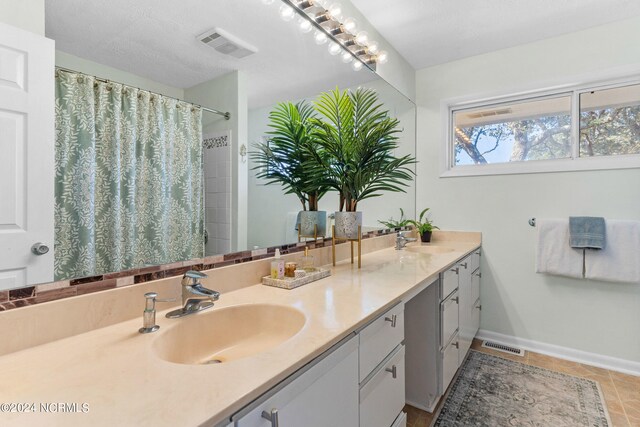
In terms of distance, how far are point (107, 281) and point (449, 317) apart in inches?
61.7

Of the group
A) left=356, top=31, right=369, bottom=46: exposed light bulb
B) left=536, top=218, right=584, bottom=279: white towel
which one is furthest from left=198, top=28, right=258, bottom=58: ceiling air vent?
left=536, top=218, right=584, bottom=279: white towel

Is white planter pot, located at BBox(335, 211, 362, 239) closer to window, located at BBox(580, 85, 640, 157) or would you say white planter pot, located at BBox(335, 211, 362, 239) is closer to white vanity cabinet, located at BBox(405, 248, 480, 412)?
white vanity cabinet, located at BBox(405, 248, 480, 412)

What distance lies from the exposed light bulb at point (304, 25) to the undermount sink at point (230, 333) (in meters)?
1.33

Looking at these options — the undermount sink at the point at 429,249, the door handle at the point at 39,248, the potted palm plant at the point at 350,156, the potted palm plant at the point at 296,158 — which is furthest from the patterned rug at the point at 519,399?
the door handle at the point at 39,248

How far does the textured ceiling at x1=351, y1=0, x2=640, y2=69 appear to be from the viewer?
5.98 ft

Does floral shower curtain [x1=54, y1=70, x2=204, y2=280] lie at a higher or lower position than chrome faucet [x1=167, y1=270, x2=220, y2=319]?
higher

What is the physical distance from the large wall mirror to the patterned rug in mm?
1267

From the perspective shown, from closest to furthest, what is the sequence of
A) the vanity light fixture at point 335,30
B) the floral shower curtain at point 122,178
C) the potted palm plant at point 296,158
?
the floral shower curtain at point 122,178
the potted palm plant at point 296,158
the vanity light fixture at point 335,30

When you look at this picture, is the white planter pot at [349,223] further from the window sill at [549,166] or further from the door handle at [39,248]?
the window sill at [549,166]

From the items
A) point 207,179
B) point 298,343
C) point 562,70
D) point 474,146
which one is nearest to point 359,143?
point 207,179

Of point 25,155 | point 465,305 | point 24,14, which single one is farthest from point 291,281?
point 465,305

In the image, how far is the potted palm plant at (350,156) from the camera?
61.6 inches

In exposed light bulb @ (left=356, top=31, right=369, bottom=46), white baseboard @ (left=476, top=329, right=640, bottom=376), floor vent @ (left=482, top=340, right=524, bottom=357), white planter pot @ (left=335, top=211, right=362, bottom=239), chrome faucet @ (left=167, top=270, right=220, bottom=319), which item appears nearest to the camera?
chrome faucet @ (left=167, top=270, right=220, bottom=319)

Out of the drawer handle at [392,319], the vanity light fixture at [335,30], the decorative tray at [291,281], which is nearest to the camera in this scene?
the drawer handle at [392,319]
